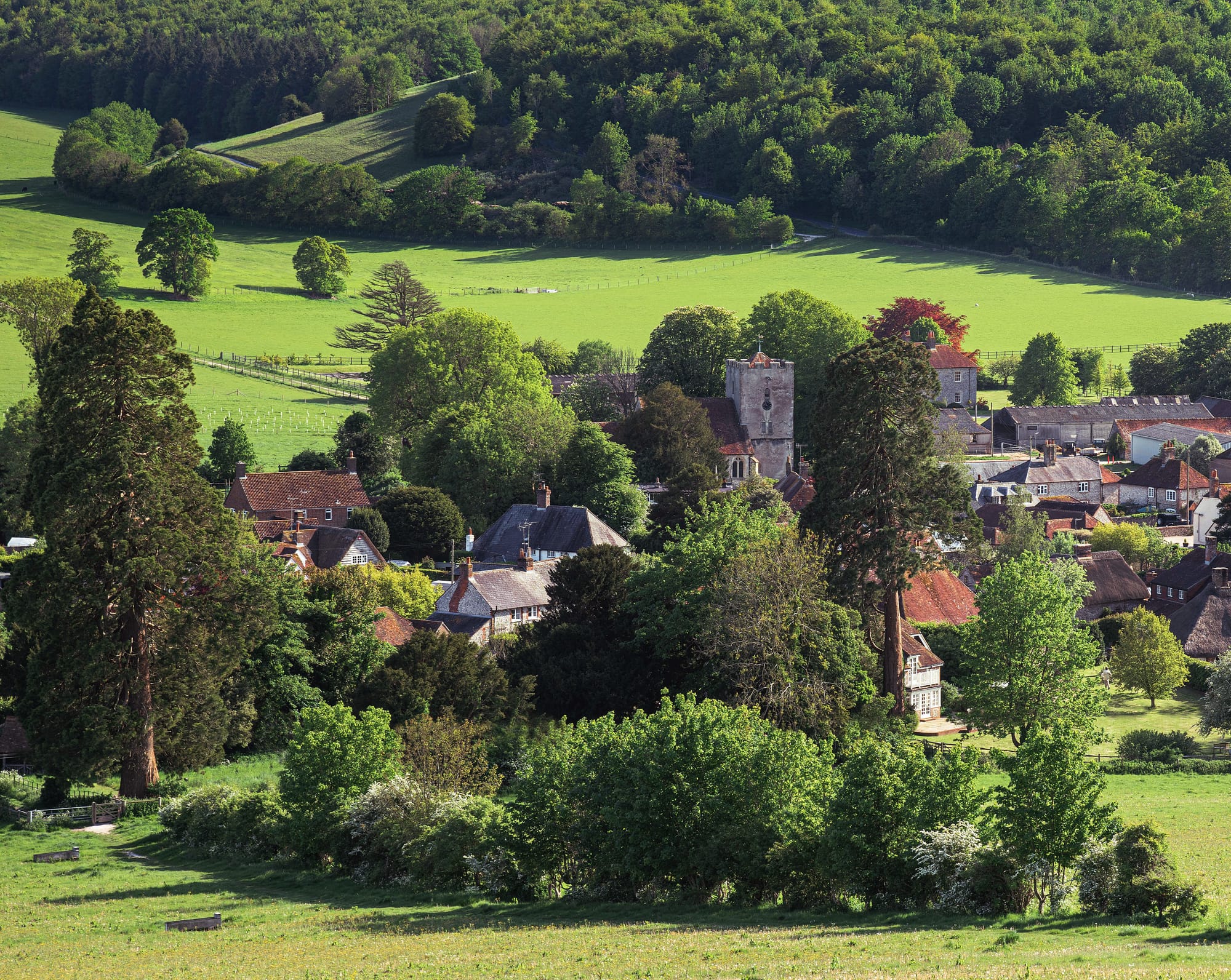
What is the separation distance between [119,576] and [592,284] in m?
119

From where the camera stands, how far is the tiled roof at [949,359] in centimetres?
11925

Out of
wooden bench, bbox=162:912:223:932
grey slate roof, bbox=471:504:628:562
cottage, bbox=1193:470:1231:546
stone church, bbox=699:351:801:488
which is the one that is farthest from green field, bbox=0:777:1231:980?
stone church, bbox=699:351:801:488

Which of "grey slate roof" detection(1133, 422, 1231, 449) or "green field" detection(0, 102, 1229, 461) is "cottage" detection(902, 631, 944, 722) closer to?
"grey slate roof" detection(1133, 422, 1231, 449)

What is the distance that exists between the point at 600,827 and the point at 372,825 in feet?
17.6

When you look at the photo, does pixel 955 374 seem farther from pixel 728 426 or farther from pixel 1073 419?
pixel 728 426

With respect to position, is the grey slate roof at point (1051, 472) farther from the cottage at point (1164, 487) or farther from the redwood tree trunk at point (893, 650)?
the redwood tree trunk at point (893, 650)

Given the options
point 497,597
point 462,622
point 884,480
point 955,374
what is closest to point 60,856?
point 462,622

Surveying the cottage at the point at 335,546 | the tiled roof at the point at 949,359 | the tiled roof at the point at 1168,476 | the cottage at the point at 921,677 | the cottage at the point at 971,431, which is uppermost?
the tiled roof at the point at 949,359

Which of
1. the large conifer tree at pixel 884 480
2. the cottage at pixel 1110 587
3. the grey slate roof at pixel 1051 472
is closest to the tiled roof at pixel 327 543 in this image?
the large conifer tree at pixel 884 480

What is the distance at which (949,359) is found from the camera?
120062 mm

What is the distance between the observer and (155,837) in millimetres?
39469

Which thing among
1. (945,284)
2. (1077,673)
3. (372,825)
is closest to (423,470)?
(1077,673)

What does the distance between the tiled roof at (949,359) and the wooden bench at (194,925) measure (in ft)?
308

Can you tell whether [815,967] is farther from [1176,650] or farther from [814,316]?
[814,316]
